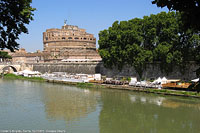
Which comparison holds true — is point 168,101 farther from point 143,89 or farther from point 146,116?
point 146,116

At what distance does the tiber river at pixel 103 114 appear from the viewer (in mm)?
14525

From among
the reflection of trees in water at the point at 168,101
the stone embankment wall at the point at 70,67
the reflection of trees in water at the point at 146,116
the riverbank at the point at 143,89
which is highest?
the stone embankment wall at the point at 70,67

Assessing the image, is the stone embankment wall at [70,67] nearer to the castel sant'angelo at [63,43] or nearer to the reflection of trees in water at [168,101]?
the castel sant'angelo at [63,43]

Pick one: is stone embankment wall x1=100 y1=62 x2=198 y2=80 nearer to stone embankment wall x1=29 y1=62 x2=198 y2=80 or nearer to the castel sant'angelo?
stone embankment wall x1=29 y1=62 x2=198 y2=80

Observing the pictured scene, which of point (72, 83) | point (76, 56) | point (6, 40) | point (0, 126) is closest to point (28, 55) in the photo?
point (76, 56)

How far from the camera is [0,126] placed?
14.3m

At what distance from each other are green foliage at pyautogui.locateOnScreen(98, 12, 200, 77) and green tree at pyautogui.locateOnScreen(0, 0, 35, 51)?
71.1 feet

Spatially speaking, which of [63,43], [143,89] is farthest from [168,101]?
[63,43]

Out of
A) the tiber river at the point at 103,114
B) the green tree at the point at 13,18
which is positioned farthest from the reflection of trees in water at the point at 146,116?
the green tree at the point at 13,18

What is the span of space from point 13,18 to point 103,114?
10488 mm

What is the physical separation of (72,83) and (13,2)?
28.0 m

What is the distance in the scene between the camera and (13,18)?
904cm

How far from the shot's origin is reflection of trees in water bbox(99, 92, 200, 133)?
1466 cm

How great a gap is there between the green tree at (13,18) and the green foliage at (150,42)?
853 inches
